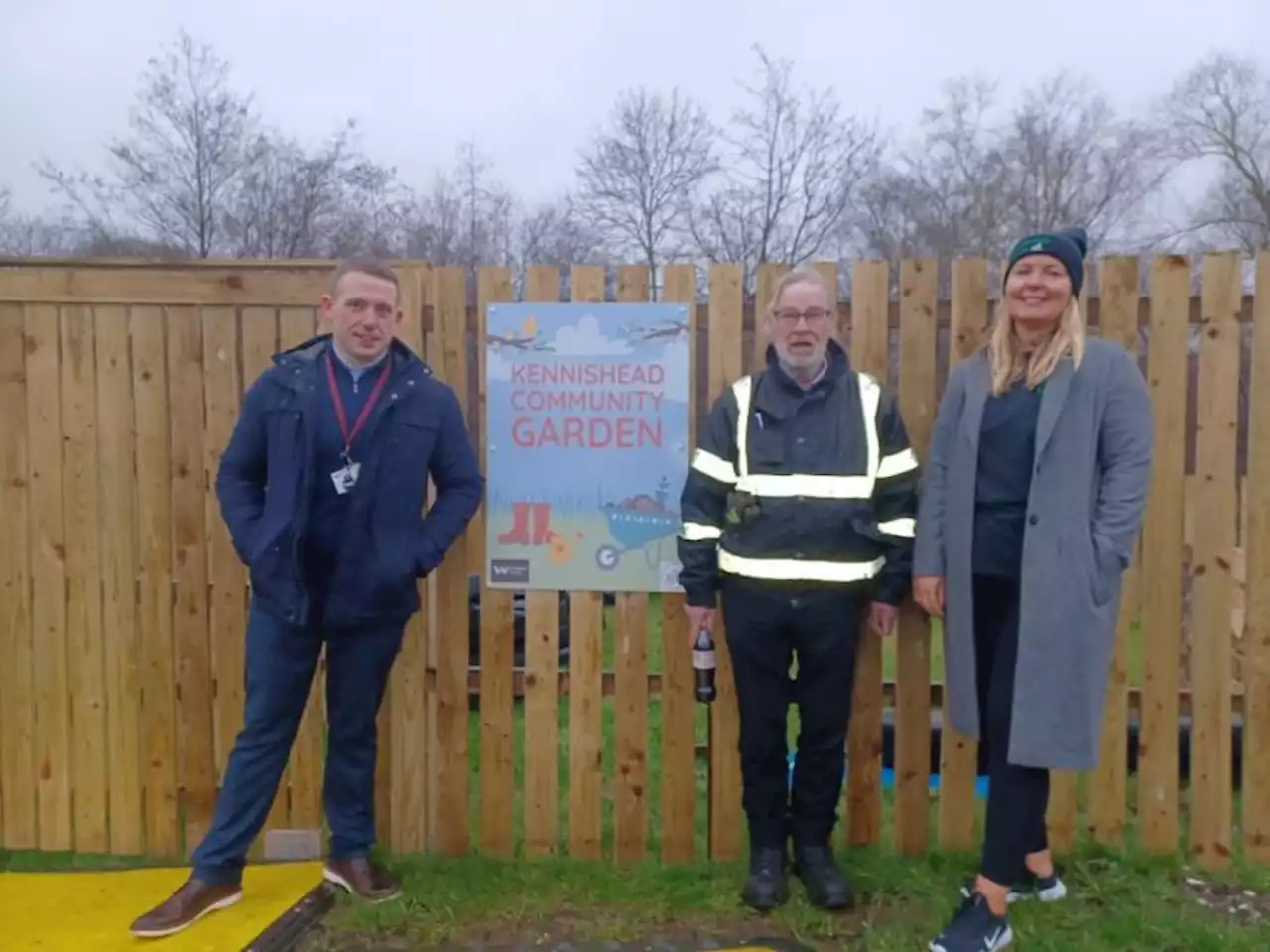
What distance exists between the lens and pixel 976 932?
3389 millimetres

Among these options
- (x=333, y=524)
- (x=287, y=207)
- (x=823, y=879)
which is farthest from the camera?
(x=287, y=207)

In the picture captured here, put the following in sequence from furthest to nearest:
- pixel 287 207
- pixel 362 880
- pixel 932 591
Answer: pixel 287 207
pixel 362 880
pixel 932 591

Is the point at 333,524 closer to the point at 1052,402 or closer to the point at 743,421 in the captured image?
the point at 743,421

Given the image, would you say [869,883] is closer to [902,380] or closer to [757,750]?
[757,750]

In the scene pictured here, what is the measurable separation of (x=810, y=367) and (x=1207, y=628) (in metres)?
1.75

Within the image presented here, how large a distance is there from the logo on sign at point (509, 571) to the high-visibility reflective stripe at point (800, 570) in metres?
0.92

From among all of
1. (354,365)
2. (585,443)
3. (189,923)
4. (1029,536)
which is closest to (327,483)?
(354,365)

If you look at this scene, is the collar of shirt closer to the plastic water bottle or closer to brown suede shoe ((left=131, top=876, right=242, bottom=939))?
the plastic water bottle

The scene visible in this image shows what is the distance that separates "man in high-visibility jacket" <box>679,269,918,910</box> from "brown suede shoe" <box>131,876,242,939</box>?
1743mm

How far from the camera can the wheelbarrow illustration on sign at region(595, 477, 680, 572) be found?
13.5 feet

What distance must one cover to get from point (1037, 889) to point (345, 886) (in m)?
2.36

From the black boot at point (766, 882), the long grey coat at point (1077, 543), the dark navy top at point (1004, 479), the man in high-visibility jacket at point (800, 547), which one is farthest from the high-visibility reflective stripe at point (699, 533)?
the black boot at point (766, 882)

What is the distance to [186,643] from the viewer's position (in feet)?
14.0

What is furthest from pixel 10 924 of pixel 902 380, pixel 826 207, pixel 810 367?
pixel 826 207
